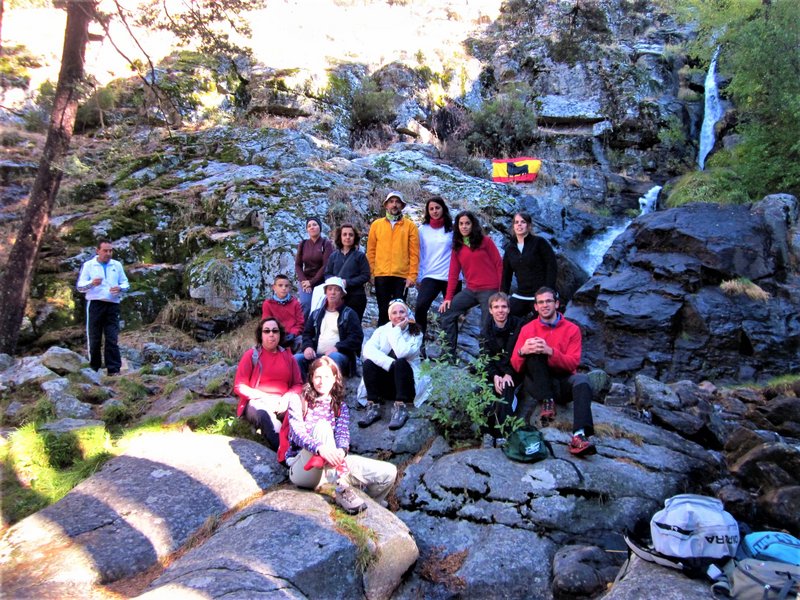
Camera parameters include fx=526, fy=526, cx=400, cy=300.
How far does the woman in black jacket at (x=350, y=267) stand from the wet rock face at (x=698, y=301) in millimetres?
5469

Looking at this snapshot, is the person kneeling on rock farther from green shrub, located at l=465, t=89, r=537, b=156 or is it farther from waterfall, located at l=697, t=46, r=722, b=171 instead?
waterfall, located at l=697, t=46, r=722, b=171

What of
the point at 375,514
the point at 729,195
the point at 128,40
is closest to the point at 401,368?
the point at 375,514

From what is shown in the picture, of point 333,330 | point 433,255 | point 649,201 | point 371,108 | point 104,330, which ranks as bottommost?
point 104,330

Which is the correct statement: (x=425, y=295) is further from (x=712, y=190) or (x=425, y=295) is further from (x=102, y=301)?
(x=712, y=190)


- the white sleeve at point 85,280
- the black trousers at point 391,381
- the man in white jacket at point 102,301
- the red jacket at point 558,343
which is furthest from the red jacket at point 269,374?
the white sleeve at point 85,280

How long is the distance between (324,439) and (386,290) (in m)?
2.83

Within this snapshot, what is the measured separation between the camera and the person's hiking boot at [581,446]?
482cm

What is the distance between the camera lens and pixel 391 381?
5.84m

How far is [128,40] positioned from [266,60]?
618 centimetres

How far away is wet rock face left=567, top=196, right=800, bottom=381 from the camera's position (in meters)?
9.44

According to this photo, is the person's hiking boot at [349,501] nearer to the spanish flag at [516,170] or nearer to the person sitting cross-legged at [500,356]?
the person sitting cross-legged at [500,356]

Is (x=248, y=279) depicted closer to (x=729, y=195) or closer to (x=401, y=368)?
(x=401, y=368)

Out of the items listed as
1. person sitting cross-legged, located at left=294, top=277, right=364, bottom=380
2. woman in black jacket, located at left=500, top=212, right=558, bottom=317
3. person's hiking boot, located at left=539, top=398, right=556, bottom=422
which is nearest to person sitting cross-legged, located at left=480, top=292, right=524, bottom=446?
person's hiking boot, located at left=539, top=398, right=556, bottom=422

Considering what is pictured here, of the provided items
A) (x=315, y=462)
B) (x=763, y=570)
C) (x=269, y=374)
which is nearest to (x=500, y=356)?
(x=315, y=462)
